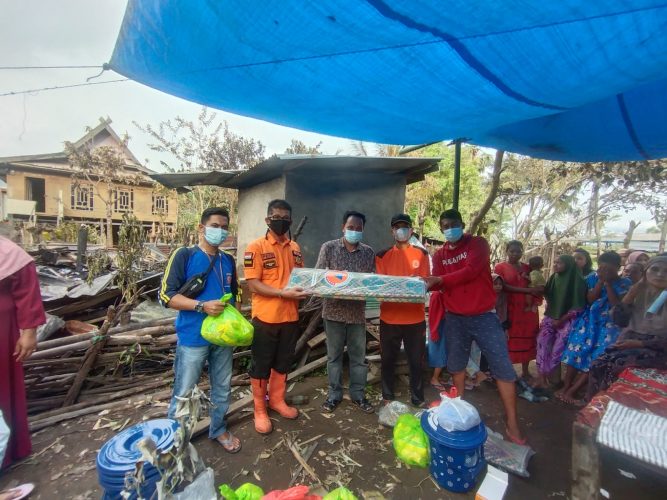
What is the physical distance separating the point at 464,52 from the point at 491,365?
2.72m

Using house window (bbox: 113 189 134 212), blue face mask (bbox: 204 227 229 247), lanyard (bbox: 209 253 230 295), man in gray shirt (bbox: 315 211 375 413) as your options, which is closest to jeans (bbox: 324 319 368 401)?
man in gray shirt (bbox: 315 211 375 413)

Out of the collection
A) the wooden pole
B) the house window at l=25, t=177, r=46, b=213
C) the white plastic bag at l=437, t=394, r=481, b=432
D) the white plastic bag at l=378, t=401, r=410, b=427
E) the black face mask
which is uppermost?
the house window at l=25, t=177, r=46, b=213

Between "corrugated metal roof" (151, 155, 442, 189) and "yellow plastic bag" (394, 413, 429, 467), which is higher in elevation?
"corrugated metal roof" (151, 155, 442, 189)

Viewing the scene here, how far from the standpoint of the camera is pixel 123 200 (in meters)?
22.4

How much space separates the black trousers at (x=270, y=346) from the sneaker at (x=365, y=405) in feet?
3.40

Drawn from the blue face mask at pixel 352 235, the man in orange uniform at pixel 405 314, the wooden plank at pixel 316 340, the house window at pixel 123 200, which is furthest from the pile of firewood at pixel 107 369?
the house window at pixel 123 200

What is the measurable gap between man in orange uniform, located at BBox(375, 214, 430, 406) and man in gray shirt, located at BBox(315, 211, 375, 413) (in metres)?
0.25

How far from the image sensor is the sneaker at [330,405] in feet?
12.2

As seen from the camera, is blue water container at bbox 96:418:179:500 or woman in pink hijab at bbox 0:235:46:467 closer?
blue water container at bbox 96:418:179:500

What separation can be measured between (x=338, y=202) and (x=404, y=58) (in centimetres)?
520

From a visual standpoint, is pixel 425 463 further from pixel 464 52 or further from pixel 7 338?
pixel 7 338

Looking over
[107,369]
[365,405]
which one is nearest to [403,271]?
[365,405]

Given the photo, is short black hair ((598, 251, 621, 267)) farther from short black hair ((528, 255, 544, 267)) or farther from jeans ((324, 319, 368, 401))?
jeans ((324, 319, 368, 401))

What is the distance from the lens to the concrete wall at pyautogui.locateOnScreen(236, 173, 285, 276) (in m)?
7.03
